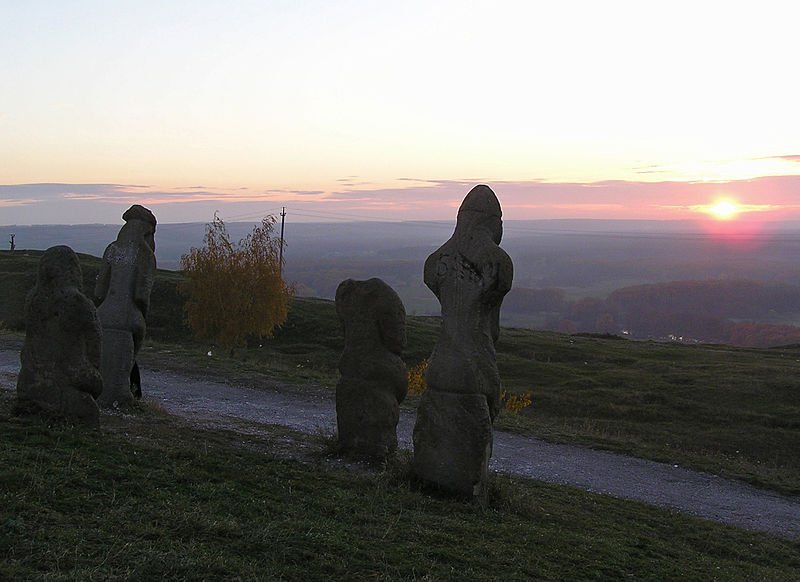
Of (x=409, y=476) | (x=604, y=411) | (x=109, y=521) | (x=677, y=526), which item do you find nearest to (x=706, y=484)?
(x=677, y=526)

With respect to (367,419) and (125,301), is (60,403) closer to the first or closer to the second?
(367,419)

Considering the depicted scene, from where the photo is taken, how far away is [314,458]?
43.2 ft

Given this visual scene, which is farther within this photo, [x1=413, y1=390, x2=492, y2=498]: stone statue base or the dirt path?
the dirt path

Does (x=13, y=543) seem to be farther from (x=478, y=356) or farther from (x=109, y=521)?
(x=478, y=356)

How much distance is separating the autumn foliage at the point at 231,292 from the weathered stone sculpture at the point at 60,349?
27612 millimetres

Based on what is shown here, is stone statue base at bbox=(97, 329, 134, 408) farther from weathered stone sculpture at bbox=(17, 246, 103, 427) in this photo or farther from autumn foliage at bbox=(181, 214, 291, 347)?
autumn foliage at bbox=(181, 214, 291, 347)

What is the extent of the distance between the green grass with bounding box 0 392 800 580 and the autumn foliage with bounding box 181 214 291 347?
2662 cm

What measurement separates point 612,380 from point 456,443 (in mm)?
33026

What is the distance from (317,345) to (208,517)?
1596 inches

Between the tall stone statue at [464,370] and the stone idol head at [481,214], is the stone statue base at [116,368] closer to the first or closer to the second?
the tall stone statue at [464,370]

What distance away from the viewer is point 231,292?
4050 cm

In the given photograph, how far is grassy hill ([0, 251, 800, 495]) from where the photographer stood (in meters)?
22.5

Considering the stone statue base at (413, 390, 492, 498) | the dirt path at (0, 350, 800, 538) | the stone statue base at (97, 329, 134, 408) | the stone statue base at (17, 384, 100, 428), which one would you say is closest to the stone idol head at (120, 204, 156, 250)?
the stone statue base at (97, 329, 134, 408)

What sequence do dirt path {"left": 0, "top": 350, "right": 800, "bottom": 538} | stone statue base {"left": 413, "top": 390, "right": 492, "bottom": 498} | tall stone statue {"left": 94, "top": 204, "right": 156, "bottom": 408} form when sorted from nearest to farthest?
stone statue base {"left": 413, "top": 390, "right": 492, "bottom": 498}
dirt path {"left": 0, "top": 350, "right": 800, "bottom": 538}
tall stone statue {"left": 94, "top": 204, "right": 156, "bottom": 408}
